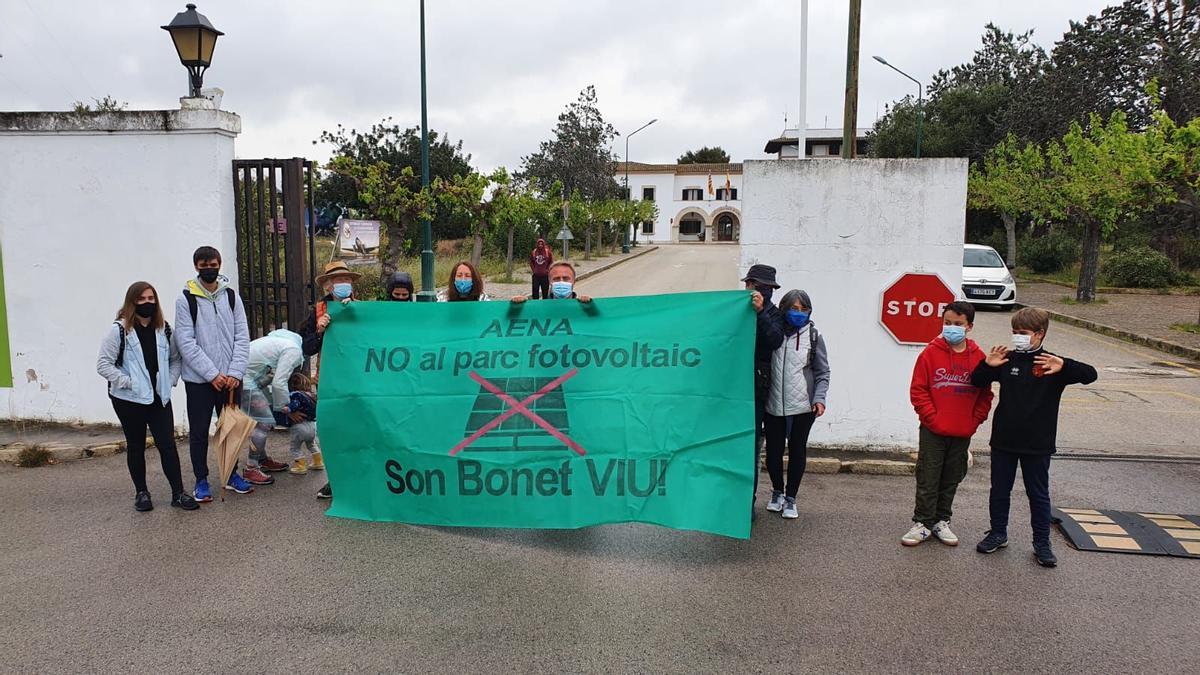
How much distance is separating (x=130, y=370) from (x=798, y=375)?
4.45 meters

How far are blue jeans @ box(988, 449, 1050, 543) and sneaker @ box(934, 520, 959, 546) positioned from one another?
0.78ft

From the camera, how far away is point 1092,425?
9031 millimetres

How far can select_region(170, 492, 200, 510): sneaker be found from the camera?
5970mm

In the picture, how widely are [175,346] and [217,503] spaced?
1160mm

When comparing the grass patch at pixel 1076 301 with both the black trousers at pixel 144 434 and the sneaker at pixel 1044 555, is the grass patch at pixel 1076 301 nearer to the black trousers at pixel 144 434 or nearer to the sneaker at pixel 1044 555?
the sneaker at pixel 1044 555

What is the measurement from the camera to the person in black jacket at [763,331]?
5.49 m

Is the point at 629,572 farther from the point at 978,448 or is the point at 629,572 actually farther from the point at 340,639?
the point at 978,448

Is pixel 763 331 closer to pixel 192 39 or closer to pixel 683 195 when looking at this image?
pixel 192 39

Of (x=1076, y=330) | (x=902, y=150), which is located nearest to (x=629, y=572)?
(x=1076, y=330)

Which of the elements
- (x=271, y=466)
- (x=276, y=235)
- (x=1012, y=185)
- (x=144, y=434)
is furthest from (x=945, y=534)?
(x=1012, y=185)

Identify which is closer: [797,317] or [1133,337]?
[797,317]

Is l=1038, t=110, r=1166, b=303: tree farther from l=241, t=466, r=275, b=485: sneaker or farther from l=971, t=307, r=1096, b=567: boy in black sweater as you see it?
l=241, t=466, r=275, b=485: sneaker

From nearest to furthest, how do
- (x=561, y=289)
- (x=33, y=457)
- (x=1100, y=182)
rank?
(x=561, y=289) < (x=33, y=457) < (x=1100, y=182)

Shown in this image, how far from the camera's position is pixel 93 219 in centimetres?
797
